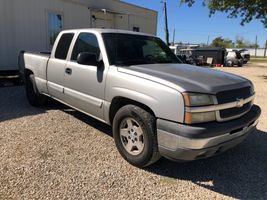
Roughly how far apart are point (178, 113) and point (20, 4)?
9805 mm

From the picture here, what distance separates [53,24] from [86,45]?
27.9 feet

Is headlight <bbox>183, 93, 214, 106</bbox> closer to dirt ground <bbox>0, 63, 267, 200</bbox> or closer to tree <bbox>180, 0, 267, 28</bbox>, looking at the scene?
dirt ground <bbox>0, 63, 267, 200</bbox>

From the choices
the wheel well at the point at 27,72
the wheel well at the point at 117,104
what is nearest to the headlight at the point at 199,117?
the wheel well at the point at 117,104

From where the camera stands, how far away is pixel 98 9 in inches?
587

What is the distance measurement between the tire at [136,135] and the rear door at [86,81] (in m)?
0.54

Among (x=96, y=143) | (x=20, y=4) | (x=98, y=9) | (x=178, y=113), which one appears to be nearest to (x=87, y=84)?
(x=96, y=143)

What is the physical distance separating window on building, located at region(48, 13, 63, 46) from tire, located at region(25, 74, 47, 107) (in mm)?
6125

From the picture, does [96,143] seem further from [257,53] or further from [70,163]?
[257,53]

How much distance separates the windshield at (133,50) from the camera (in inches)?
176

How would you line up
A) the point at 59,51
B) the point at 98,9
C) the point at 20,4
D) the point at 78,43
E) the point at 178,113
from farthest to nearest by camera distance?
the point at 98,9 → the point at 20,4 → the point at 59,51 → the point at 78,43 → the point at 178,113

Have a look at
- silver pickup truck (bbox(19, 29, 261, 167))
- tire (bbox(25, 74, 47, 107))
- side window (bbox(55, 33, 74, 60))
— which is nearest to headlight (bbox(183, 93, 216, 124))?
silver pickup truck (bbox(19, 29, 261, 167))

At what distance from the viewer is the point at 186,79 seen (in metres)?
3.61

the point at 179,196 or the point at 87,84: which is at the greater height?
the point at 87,84

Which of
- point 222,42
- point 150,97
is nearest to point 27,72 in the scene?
point 150,97
